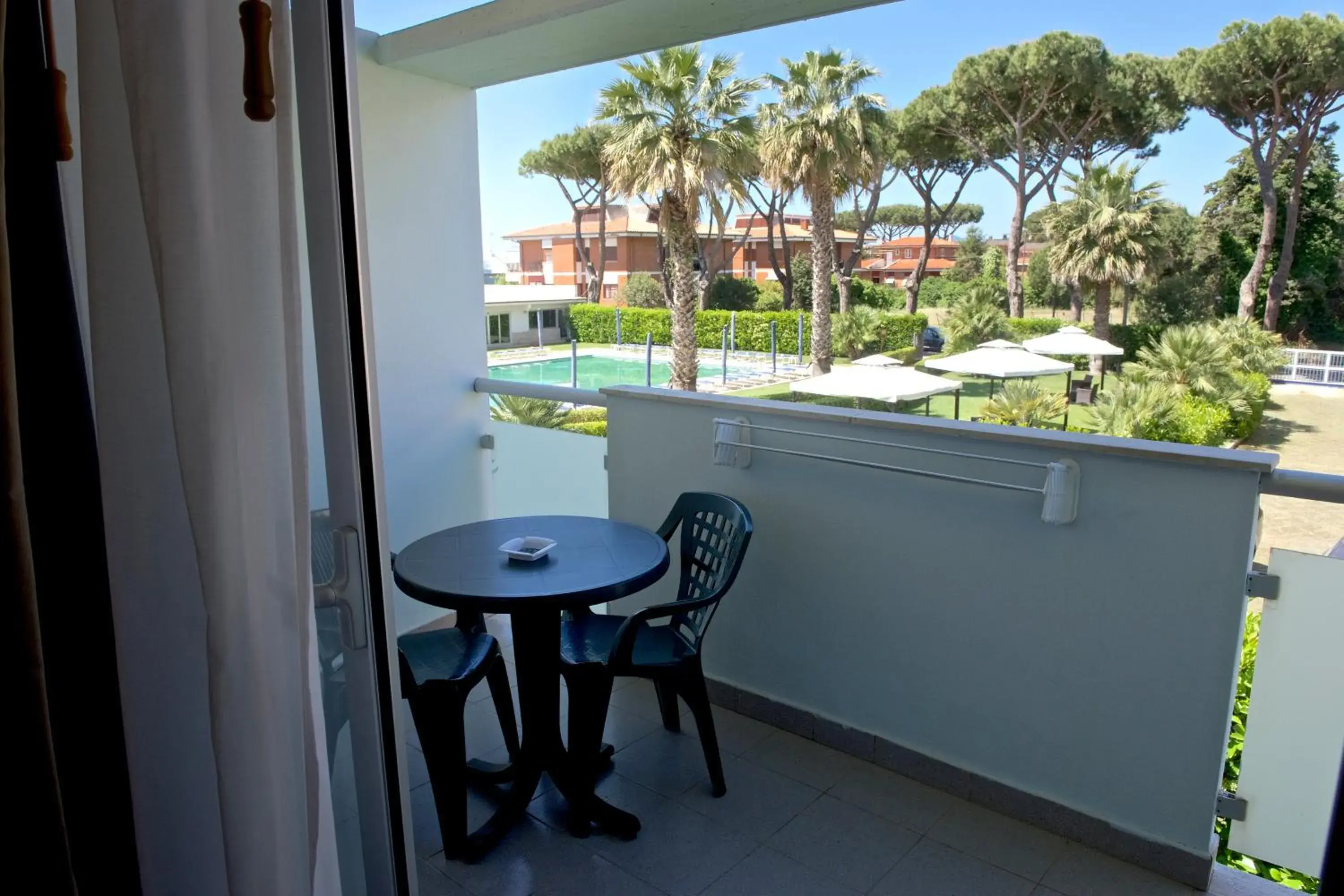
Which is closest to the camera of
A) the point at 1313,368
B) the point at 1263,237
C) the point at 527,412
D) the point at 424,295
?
the point at 424,295

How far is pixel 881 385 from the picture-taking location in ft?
34.2

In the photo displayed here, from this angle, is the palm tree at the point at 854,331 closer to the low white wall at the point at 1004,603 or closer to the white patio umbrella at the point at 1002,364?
the white patio umbrella at the point at 1002,364

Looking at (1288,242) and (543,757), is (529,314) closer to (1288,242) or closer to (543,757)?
(1288,242)

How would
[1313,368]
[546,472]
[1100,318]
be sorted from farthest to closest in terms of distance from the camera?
1. [1100,318]
2. [1313,368]
3. [546,472]

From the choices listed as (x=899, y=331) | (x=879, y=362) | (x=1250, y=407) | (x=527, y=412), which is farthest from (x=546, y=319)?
(x=527, y=412)

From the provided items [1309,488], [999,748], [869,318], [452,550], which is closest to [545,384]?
[452,550]

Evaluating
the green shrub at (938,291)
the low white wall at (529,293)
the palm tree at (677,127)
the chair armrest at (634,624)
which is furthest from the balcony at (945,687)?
the green shrub at (938,291)

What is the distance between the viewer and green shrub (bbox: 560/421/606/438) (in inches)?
143

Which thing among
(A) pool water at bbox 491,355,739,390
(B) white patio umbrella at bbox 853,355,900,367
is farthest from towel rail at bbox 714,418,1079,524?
(A) pool water at bbox 491,355,739,390

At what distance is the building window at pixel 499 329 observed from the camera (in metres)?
20.4

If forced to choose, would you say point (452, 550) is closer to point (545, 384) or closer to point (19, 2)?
point (545, 384)

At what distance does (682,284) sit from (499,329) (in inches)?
309

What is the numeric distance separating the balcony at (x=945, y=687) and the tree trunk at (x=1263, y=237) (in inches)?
774

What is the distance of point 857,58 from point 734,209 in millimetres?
3616
